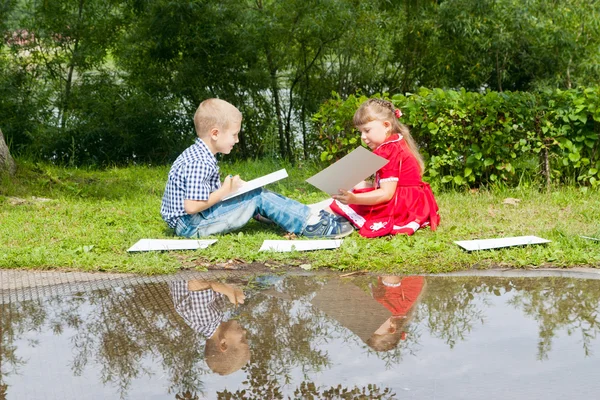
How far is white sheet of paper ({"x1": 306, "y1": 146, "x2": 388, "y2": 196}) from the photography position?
550cm

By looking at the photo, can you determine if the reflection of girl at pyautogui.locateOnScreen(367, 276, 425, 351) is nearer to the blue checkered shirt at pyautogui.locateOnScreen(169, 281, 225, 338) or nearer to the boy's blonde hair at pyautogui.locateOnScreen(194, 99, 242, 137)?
the blue checkered shirt at pyautogui.locateOnScreen(169, 281, 225, 338)

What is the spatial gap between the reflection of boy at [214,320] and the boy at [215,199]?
97 centimetres

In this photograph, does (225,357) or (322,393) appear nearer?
(322,393)

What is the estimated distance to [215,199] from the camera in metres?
5.60

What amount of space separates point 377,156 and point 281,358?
2.31 meters

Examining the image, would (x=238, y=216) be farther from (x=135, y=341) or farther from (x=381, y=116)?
(x=135, y=341)

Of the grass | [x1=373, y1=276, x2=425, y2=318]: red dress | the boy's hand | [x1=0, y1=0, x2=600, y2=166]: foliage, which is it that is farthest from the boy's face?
[x1=0, y1=0, x2=600, y2=166]: foliage

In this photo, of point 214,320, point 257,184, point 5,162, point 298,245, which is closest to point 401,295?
point 214,320

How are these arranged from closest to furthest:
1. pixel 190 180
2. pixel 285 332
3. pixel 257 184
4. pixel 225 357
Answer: pixel 225 357, pixel 285 332, pixel 190 180, pixel 257 184

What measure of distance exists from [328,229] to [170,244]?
114cm

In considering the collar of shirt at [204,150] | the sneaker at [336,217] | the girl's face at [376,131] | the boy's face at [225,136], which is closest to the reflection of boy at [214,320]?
the collar of shirt at [204,150]

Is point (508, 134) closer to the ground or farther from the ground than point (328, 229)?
farther from the ground

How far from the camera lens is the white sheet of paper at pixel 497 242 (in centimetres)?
534

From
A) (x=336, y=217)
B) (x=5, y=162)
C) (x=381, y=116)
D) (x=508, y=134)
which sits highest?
(x=381, y=116)
